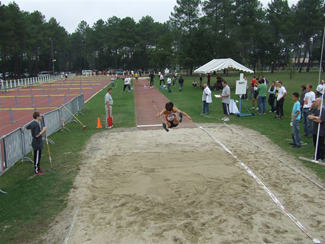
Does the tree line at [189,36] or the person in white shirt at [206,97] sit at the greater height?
the tree line at [189,36]

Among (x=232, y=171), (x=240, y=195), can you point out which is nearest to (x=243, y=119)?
(x=232, y=171)

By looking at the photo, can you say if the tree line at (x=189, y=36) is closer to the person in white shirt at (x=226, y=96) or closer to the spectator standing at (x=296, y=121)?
the person in white shirt at (x=226, y=96)

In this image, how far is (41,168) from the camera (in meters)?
9.27

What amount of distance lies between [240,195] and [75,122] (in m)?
12.2

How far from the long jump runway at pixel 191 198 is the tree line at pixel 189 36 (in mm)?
45889

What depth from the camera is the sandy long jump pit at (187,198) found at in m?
5.44

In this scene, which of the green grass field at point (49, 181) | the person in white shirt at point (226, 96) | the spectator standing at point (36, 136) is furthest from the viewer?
the person in white shirt at point (226, 96)

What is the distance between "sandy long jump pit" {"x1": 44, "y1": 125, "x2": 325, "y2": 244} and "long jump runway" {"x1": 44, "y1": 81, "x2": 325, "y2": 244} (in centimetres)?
2

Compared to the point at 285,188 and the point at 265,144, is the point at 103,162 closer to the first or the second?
the point at 285,188

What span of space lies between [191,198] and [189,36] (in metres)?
54.8

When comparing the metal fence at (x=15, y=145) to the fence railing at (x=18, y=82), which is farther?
the fence railing at (x=18, y=82)

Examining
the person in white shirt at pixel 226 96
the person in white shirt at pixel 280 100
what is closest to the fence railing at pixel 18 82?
the person in white shirt at pixel 226 96

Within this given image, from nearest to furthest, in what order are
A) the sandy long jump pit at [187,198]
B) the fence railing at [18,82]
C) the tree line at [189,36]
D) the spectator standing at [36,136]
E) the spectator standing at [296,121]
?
the sandy long jump pit at [187,198], the spectator standing at [36,136], the spectator standing at [296,121], the fence railing at [18,82], the tree line at [189,36]

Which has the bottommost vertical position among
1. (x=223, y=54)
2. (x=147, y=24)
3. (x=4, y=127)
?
(x=4, y=127)
